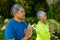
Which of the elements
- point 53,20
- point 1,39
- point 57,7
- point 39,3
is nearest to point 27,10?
point 39,3

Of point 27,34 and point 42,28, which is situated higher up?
point 42,28

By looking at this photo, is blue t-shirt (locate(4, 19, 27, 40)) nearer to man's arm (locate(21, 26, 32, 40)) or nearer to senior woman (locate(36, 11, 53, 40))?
man's arm (locate(21, 26, 32, 40))

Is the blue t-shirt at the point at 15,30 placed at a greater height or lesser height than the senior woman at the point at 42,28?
lesser

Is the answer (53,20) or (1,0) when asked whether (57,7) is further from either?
(1,0)

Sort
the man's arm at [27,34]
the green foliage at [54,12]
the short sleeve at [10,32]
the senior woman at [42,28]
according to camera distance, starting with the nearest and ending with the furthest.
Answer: the short sleeve at [10,32]
the man's arm at [27,34]
the senior woman at [42,28]
the green foliage at [54,12]

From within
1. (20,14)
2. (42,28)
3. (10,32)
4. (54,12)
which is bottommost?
(10,32)

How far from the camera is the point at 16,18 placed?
400cm

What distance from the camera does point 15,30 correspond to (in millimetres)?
3895

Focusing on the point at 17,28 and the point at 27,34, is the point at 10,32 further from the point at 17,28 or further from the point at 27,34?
the point at 27,34

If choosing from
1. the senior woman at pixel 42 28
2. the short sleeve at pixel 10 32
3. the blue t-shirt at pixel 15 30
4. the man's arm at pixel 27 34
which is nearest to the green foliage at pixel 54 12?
the senior woman at pixel 42 28

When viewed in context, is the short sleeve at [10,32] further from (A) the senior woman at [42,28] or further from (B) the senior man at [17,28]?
(A) the senior woman at [42,28]

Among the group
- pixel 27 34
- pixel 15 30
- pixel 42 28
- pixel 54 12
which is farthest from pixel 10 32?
pixel 54 12

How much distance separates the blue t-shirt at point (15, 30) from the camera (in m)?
3.85

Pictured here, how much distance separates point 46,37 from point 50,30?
18 cm
